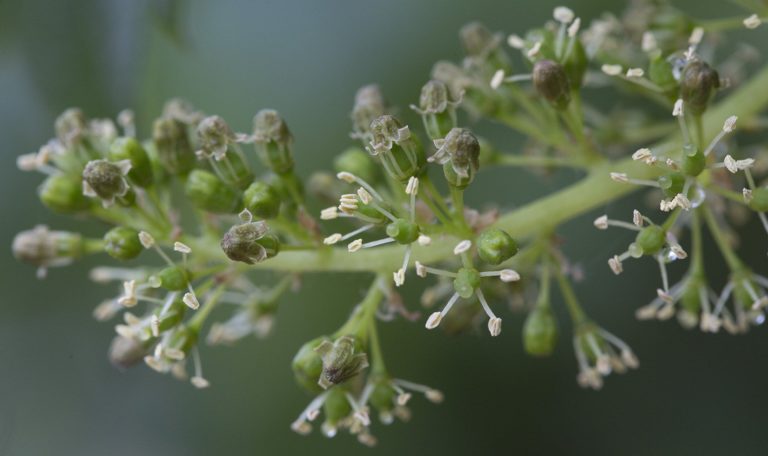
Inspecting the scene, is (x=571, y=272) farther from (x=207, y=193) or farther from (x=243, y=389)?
(x=243, y=389)

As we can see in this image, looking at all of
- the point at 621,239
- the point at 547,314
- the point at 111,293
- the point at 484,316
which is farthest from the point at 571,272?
the point at 111,293

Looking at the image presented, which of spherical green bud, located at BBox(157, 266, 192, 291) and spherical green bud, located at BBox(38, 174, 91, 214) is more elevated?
spherical green bud, located at BBox(38, 174, 91, 214)

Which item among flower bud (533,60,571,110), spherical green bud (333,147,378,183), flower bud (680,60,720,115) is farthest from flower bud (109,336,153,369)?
flower bud (680,60,720,115)

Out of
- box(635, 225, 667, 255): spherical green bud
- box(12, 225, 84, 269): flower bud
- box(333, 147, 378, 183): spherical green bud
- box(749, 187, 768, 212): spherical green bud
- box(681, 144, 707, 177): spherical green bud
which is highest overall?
box(12, 225, 84, 269): flower bud

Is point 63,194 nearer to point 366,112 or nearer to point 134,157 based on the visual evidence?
point 134,157

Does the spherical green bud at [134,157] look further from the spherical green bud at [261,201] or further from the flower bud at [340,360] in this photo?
the flower bud at [340,360]

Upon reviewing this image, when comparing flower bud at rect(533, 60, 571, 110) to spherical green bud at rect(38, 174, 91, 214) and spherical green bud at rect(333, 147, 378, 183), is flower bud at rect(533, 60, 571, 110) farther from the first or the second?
spherical green bud at rect(38, 174, 91, 214)

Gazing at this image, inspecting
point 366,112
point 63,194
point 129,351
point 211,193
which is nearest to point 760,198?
point 366,112
